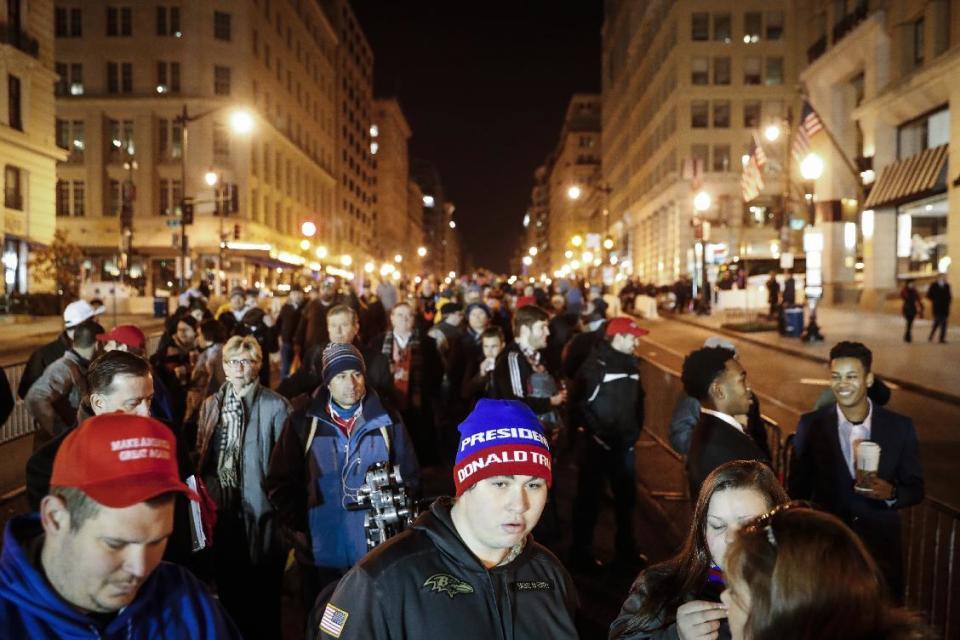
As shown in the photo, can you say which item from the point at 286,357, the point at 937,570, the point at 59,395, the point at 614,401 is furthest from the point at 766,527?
the point at 286,357

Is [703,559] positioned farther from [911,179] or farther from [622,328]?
[911,179]

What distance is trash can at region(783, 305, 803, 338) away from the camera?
28.1m

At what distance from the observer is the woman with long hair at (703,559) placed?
2.65 metres

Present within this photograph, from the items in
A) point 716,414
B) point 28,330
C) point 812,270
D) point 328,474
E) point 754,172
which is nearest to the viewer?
point 716,414

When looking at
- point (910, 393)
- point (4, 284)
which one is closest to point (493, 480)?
point (910, 393)

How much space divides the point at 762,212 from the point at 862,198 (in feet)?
95.7

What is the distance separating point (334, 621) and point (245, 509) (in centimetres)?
273

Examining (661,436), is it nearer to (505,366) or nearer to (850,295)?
(505,366)

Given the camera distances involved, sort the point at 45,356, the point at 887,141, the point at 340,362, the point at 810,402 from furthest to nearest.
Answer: the point at 887,141, the point at 810,402, the point at 45,356, the point at 340,362

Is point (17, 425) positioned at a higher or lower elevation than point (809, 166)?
lower

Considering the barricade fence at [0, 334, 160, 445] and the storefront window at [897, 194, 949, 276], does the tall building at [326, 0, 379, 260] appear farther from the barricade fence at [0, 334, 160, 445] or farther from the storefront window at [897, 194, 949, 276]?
the barricade fence at [0, 334, 160, 445]

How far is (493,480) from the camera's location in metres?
2.48

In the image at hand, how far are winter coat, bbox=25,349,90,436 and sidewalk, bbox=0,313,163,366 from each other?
16.3 meters

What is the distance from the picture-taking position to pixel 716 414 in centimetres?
418
